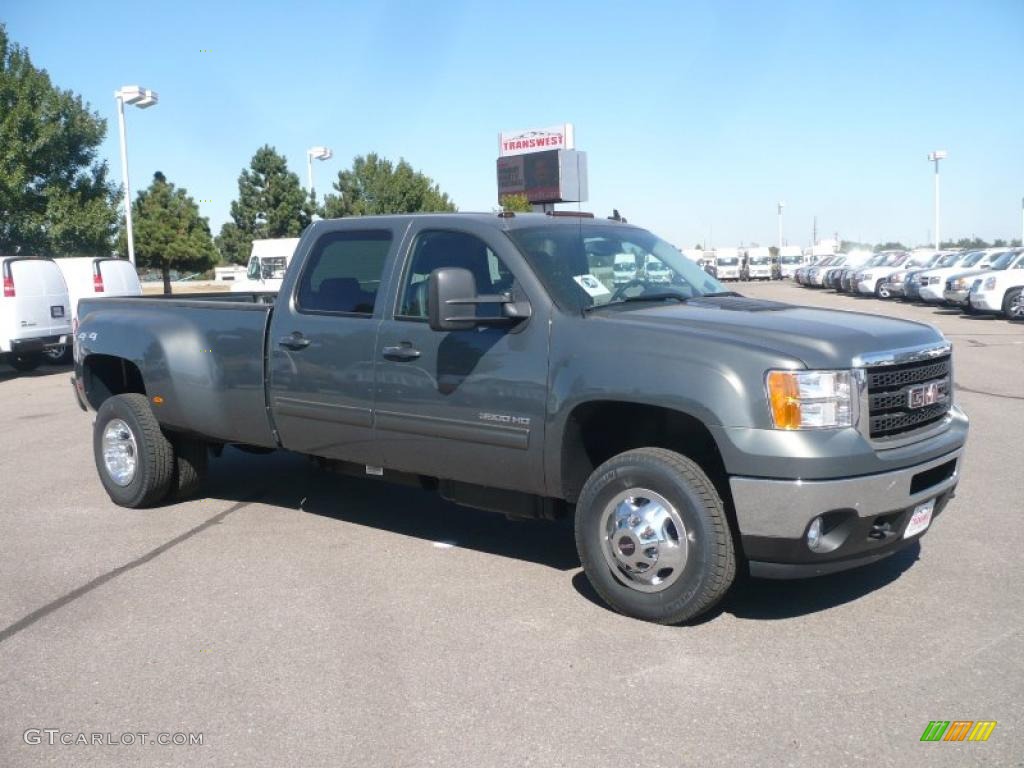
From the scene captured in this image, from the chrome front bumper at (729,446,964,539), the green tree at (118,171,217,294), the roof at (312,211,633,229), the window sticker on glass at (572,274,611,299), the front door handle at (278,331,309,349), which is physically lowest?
the chrome front bumper at (729,446,964,539)

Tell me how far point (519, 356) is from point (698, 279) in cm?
149

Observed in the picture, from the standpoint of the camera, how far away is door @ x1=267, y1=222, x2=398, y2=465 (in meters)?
5.69

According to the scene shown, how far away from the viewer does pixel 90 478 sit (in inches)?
326

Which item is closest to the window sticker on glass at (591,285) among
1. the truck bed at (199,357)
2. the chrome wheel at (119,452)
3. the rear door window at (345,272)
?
the rear door window at (345,272)

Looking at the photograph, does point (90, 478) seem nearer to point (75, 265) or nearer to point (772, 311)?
point (772, 311)

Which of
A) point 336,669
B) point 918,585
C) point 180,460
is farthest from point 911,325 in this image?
point 180,460

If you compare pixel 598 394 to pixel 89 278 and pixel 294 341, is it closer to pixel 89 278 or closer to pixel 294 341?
pixel 294 341

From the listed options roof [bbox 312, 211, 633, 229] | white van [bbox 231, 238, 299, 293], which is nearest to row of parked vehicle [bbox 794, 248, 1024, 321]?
white van [bbox 231, 238, 299, 293]

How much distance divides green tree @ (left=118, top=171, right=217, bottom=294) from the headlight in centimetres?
4100

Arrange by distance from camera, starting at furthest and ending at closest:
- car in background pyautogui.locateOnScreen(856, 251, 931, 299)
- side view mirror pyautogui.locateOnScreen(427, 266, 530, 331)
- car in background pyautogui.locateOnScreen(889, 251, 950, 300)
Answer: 1. car in background pyautogui.locateOnScreen(856, 251, 931, 299)
2. car in background pyautogui.locateOnScreen(889, 251, 950, 300)
3. side view mirror pyautogui.locateOnScreen(427, 266, 530, 331)

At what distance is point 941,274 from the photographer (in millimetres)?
28438

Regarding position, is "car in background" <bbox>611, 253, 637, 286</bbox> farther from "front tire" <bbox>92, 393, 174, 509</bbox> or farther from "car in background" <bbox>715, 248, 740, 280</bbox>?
"car in background" <bbox>715, 248, 740, 280</bbox>

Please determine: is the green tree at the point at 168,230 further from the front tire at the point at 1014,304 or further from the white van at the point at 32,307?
the front tire at the point at 1014,304

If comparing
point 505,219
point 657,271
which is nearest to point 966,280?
point 657,271
